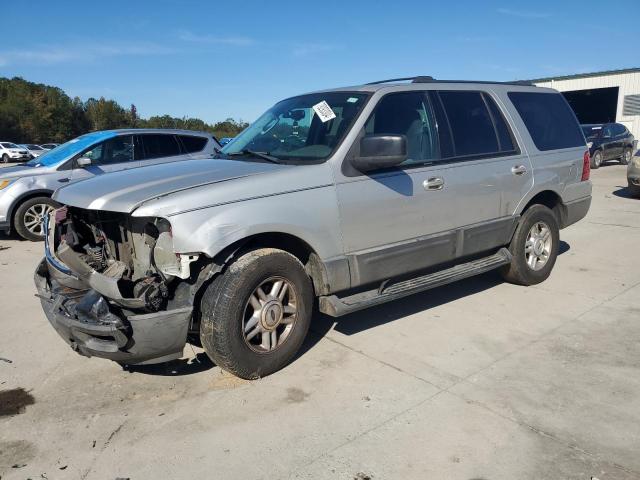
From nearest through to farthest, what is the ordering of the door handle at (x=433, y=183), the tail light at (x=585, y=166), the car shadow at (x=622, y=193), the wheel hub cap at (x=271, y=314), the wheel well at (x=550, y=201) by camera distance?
the wheel hub cap at (x=271, y=314)
the door handle at (x=433, y=183)
the wheel well at (x=550, y=201)
the tail light at (x=585, y=166)
the car shadow at (x=622, y=193)

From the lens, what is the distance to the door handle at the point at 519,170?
16.4ft

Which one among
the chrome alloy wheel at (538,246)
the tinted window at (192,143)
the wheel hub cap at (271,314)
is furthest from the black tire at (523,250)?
the tinted window at (192,143)

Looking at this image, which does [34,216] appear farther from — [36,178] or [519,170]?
[519,170]

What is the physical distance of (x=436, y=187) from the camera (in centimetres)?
434

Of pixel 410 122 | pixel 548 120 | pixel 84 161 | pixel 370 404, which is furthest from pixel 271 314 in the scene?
pixel 84 161

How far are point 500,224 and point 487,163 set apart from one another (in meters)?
0.62

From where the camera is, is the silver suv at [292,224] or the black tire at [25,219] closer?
the silver suv at [292,224]

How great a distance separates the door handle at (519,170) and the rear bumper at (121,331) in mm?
3408

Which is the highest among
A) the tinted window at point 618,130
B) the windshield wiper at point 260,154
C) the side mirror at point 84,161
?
the windshield wiper at point 260,154

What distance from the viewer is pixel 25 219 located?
8.33 m

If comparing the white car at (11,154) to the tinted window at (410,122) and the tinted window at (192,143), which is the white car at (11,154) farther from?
the tinted window at (410,122)

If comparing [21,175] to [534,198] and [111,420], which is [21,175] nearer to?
[111,420]

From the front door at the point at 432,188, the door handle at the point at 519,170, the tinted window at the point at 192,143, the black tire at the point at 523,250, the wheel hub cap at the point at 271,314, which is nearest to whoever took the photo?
the wheel hub cap at the point at 271,314

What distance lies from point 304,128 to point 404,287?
153cm
